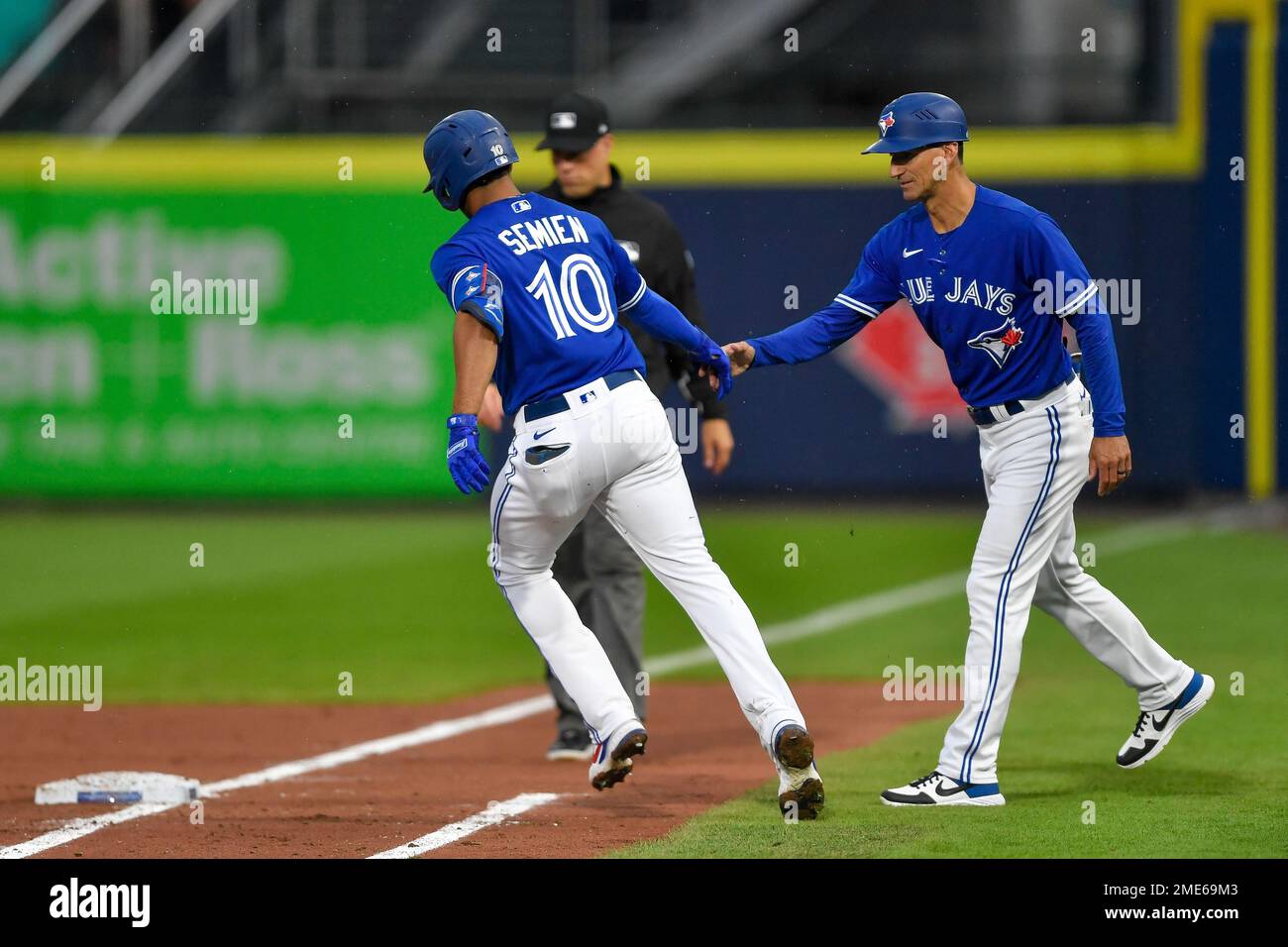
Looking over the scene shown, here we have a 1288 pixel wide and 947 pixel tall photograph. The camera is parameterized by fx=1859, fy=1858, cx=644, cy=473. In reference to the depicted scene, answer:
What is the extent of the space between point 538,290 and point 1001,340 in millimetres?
1447

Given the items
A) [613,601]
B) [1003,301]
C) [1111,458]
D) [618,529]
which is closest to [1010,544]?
[1111,458]

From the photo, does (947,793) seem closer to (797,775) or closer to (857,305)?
(797,775)

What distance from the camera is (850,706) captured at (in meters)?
8.14

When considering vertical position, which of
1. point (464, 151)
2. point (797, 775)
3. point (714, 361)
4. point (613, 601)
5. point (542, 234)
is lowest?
point (797, 775)

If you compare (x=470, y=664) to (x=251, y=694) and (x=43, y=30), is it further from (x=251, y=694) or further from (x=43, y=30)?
(x=43, y=30)

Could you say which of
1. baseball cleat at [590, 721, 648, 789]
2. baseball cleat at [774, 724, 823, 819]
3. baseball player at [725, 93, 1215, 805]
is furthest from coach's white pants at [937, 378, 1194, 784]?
baseball cleat at [590, 721, 648, 789]

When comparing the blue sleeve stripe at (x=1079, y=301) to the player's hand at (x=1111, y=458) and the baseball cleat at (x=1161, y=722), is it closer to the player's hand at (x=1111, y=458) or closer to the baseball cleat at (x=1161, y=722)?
the player's hand at (x=1111, y=458)

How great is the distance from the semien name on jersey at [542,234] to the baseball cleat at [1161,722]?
2.48m

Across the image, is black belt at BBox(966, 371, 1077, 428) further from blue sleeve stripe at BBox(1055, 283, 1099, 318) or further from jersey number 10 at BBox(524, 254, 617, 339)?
jersey number 10 at BBox(524, 254, 617, 339)

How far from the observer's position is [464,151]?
5645mm

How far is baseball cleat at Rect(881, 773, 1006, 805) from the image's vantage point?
18.8 ft

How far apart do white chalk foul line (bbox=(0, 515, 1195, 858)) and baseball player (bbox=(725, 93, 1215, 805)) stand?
2.33 metres
